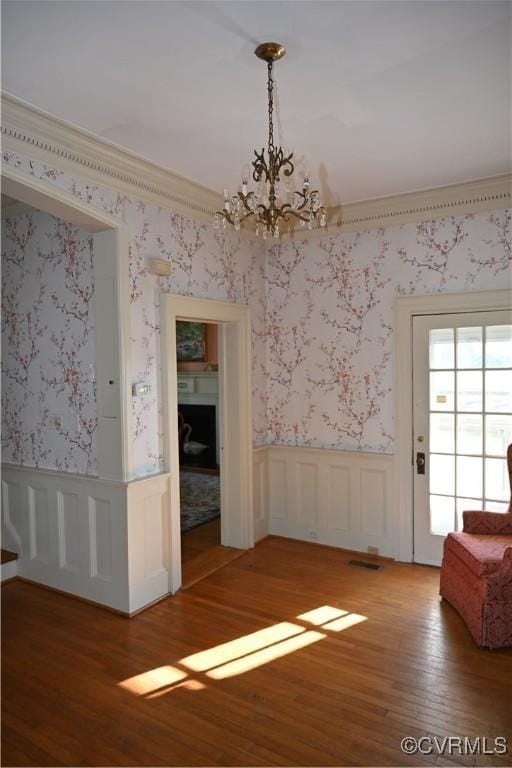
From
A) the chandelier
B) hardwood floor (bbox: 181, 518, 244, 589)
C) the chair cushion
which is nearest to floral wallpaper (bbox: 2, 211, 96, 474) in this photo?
hardwood floor (bbox: 181, 518, 244, 589)

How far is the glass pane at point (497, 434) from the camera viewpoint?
3711 millimetres

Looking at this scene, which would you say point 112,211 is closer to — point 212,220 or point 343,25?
point 212,220

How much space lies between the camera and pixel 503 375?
3.71 m

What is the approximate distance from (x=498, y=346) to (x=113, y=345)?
110 inches

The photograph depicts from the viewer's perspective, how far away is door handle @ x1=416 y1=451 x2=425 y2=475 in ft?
13.2

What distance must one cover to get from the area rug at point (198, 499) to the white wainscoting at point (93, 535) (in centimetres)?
147

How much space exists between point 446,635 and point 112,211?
11.0ft

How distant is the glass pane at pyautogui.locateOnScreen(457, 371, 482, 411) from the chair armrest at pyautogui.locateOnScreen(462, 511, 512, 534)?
84 cm

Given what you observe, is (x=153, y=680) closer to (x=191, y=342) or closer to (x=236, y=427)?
(x=236, y=427)

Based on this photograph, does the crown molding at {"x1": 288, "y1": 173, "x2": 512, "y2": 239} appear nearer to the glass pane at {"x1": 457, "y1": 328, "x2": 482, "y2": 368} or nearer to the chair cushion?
the glass pane at {"x1": 457, "y1": 328, "x2": 482, "y2": 368}

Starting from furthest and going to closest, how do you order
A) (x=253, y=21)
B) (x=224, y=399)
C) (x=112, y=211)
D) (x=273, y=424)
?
(x=273, y=424)
(x=224, y=399)
(x=112, y=211)
(x=253, y=21)

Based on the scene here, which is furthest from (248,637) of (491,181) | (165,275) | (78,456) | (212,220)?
(491,181)

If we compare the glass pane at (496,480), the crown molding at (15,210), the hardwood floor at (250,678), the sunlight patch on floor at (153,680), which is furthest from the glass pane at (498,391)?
the crown molding at (15,210)

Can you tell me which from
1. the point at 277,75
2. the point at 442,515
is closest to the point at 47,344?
the point at 277,75
